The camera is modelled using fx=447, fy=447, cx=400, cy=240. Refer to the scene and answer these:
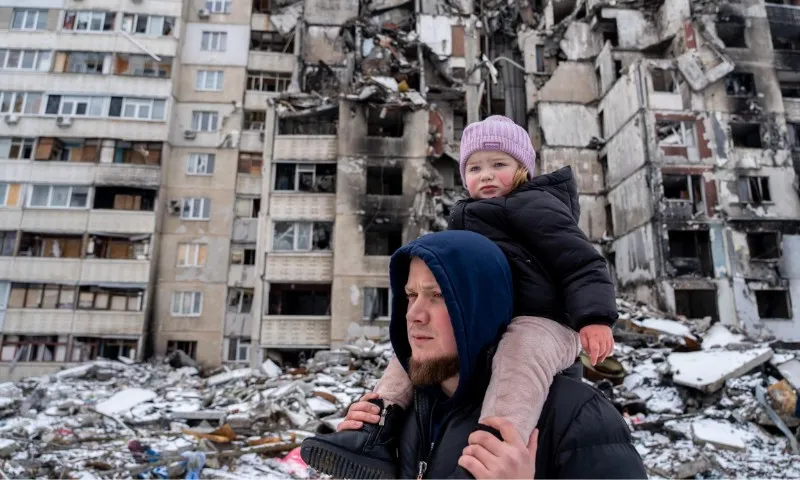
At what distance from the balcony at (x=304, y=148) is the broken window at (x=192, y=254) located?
26.8 ft

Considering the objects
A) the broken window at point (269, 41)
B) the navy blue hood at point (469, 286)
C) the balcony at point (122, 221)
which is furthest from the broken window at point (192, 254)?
the navy blue hood at point (469, 286)

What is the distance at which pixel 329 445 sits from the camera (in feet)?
6.63

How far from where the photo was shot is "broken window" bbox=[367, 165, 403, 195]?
23.9 meters

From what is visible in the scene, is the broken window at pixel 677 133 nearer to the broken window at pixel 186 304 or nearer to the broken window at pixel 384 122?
the broken window at pixel 384 122

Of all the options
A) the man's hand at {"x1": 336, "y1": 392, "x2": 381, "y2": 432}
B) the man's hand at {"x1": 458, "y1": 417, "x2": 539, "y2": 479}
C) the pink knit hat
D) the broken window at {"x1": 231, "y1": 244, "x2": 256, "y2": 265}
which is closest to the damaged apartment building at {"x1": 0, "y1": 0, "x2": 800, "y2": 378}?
the broken window at {"x1": 231, "y1": 244, "x2": 256, "y2": 265}

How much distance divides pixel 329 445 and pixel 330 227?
71.2 ft

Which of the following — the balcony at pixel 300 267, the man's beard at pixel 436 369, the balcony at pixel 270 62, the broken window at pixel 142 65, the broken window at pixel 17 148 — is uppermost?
the balcony at pixel 270 62

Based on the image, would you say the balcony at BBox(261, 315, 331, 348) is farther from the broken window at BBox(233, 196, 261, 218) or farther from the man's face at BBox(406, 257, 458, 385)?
the man's face at BBox(406, 257, 458, 385)

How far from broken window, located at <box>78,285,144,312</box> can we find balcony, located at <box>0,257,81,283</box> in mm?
1102

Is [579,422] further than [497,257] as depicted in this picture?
No

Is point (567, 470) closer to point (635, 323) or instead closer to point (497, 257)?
point (497, 257)

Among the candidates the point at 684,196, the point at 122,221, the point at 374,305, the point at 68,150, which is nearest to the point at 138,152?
the point at 68,150

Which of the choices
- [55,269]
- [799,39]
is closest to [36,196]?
[55,269]

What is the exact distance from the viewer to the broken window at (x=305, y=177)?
943 inches
